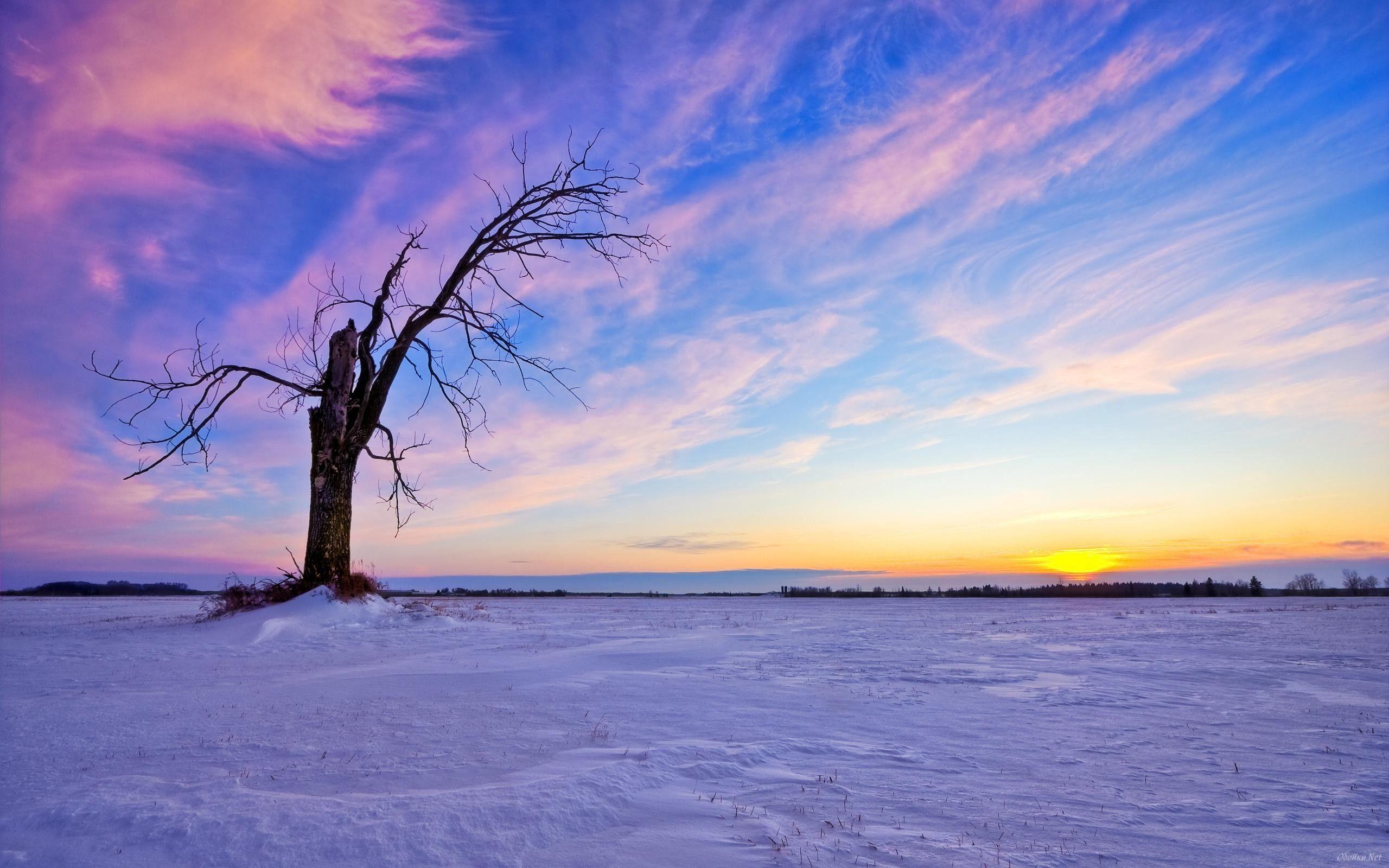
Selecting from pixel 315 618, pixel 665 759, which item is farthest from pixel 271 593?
pixel 665 759

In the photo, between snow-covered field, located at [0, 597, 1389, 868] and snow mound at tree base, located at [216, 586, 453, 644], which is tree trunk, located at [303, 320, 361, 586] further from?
snow-covered field, located at [0, 597, 1389, 868]

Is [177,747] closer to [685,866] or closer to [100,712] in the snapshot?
[100,712]

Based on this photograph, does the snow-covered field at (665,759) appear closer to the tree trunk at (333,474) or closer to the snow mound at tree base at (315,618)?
the snow mound at tree base at (315,618)

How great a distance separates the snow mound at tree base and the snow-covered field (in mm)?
480

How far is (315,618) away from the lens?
11281 millimetres

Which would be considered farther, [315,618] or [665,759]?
[315,618]

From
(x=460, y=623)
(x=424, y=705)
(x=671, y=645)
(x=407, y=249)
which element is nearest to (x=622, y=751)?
(x=424, y=705)

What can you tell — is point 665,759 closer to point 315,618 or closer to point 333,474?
point 315,618

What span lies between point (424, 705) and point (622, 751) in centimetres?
214

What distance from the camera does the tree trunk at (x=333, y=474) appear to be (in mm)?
13023

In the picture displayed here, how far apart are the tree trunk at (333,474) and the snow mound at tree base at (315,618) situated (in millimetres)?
725

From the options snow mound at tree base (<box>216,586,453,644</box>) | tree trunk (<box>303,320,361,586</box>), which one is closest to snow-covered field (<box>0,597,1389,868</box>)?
snow mound at tree base (<box>216,586,453,644</box>)

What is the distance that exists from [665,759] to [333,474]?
11374mm

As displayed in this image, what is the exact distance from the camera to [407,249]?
14672 mm
